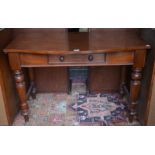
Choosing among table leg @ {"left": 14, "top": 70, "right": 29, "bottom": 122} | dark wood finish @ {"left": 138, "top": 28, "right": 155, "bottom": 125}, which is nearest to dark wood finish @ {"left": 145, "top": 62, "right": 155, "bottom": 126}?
dark wood finish @ {"left": 138, "top": 28, "right": 155, "bottom": 125}

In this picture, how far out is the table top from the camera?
3.41 ft

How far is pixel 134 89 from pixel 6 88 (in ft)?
2.65

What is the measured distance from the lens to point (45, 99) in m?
1.66

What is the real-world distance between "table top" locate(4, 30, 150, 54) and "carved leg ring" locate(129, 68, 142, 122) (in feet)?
0.58

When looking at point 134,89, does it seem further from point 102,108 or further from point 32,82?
point 32,82

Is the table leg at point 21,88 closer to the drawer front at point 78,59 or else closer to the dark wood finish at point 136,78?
the drawer front at point 78,59

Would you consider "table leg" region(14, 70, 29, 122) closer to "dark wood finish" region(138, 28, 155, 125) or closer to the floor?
the floor

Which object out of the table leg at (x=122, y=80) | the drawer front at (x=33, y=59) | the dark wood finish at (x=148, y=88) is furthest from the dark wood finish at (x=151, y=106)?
the drawer front at (x=33, y=59)

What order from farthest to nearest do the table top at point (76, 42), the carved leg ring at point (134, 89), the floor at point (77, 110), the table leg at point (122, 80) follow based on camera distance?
the table leg at point (122, 80) → the floor at point (77, 110) → the carved leg ring at point (134, 89) → the table top at point (76, 42)

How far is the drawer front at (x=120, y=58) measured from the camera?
3.53 ft

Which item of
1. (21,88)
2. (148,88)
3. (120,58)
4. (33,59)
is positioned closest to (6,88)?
(21,88)

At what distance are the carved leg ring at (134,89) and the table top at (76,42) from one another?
176mm

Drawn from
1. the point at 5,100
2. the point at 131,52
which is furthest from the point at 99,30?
the point at 5,100

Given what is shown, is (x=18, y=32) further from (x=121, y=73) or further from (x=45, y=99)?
(x=121, y=73)
